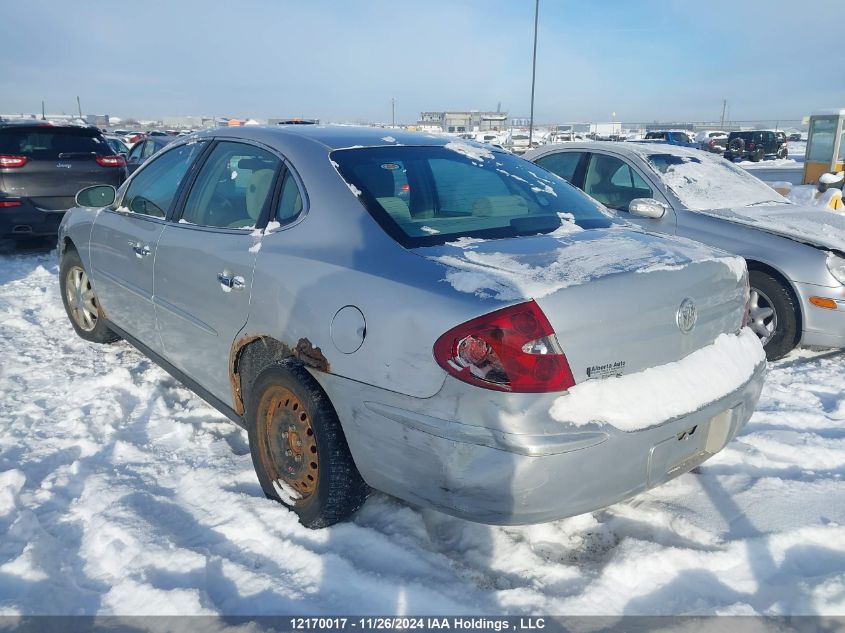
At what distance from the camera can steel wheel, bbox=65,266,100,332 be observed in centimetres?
501

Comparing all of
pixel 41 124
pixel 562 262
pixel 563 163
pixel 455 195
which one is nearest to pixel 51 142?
pixel 41 124

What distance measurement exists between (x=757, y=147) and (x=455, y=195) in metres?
37.5

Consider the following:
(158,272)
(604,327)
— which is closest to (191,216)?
(158,272)

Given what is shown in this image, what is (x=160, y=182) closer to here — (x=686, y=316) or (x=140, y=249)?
(x=140, y=249)

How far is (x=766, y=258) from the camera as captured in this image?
478 centimetres

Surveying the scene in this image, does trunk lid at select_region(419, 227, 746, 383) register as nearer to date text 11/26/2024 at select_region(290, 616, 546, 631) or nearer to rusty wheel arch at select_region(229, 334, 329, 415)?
rusty wheel arch at select_region(229, 334, 329, 415)

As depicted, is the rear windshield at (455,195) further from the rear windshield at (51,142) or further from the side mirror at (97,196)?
the rear windshield at (51,142)

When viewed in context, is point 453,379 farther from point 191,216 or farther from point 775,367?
point 775,367

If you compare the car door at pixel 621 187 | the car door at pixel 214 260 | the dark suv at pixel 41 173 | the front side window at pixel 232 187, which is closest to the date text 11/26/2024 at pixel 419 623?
the car door at pixel 214 260

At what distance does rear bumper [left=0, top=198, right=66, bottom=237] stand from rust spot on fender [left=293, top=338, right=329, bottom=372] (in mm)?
7122

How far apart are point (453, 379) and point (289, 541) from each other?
106 cm

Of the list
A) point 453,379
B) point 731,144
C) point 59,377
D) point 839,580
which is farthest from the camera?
point 731,144

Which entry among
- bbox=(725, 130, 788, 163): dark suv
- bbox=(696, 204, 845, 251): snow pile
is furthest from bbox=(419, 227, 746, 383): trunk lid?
bbox=(725, 130, 788, 163): dark suv

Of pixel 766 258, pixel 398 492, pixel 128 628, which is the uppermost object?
pixel 766 258
